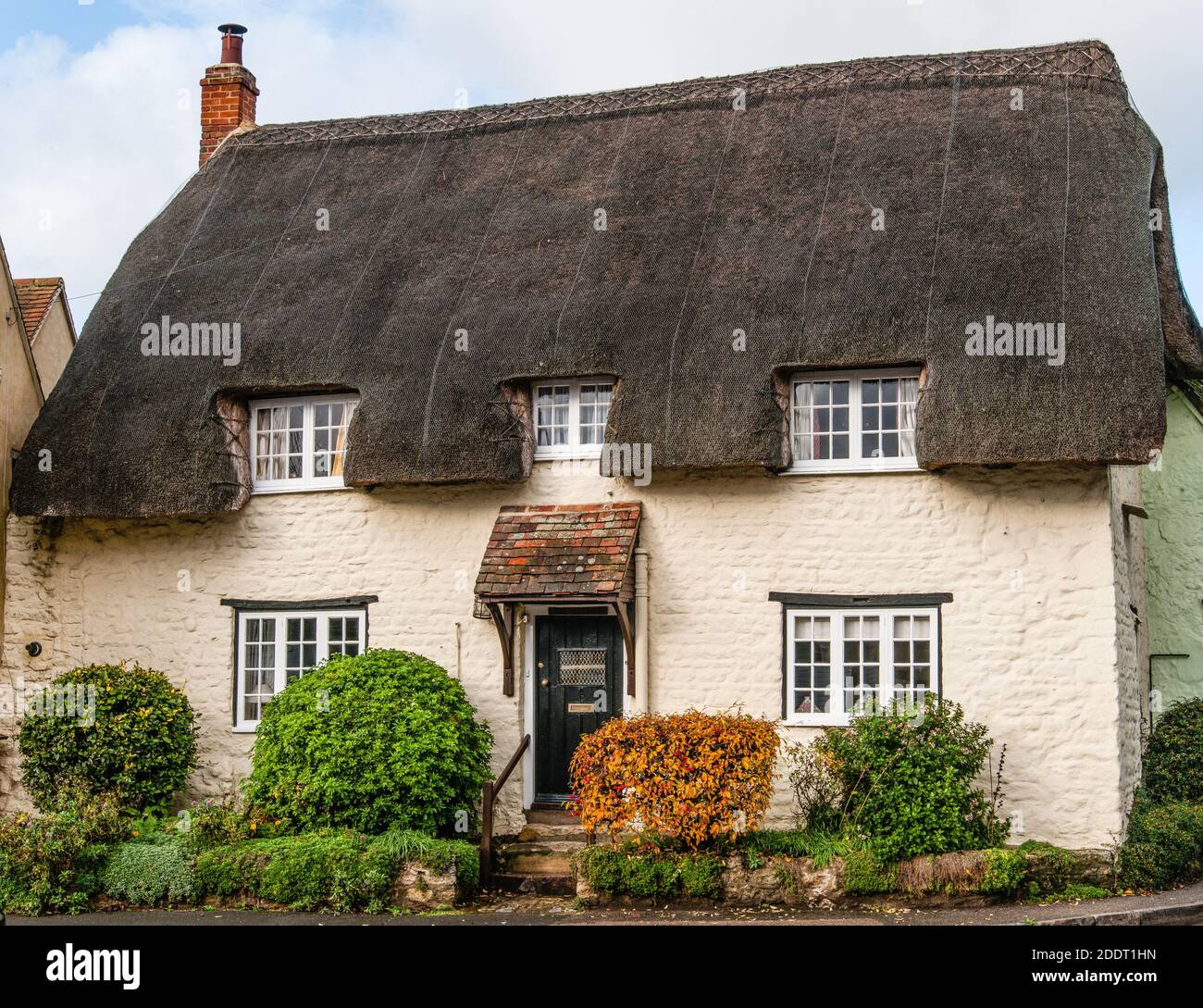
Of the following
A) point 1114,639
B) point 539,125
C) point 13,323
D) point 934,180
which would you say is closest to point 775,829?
point 1114,639

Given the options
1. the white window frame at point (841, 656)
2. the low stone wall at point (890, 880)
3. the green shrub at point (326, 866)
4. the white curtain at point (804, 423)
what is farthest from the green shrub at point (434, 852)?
the white curtain at point (804, 423)

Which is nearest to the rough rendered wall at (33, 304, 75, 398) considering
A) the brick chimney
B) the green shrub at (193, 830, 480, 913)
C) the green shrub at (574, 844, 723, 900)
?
the brick chimney

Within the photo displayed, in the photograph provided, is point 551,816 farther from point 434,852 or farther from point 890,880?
point 890,880

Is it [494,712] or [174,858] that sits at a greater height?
[494,712]

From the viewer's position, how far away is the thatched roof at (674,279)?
45.4 ft

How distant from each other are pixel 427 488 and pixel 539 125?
5.27 meters

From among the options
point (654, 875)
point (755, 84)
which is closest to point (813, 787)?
point (654, 875)

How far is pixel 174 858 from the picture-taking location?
13492 millimetres

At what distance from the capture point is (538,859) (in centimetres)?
1416

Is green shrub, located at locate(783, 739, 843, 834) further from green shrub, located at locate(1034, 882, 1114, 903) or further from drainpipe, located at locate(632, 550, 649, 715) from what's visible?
green shrub, located at locate(1034, 882, 1114, 903)

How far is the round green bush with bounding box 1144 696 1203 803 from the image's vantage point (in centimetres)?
1555

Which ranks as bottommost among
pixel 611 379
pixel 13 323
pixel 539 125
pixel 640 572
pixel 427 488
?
pixel 640 572

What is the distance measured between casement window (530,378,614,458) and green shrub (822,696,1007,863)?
160 inches
